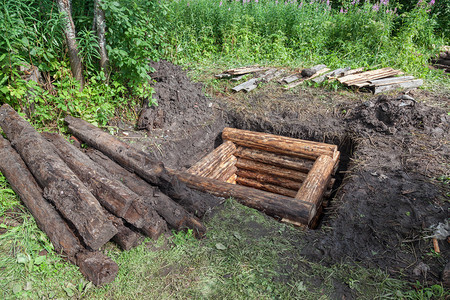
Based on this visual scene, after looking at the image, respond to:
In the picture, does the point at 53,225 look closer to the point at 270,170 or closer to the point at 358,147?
the point at 270,170

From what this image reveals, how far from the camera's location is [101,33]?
4293 mm

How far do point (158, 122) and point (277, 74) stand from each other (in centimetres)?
309

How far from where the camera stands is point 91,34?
14.1 ft

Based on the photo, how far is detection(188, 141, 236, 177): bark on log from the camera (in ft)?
14.7

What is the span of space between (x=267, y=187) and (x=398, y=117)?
2.38 metres

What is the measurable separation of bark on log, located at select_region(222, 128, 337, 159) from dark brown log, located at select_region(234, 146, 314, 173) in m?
0.10

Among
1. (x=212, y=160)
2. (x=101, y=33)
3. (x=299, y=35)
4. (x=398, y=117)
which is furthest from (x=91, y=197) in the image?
(x=299, y=35)

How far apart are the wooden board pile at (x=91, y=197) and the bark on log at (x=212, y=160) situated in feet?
3.29

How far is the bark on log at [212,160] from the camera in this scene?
176 inches

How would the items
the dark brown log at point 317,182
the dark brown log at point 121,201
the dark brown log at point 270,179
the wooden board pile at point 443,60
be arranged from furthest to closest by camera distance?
the wooden board pile at point 443,60
the dark brown log at point 270,179
the dark brown log at point 317,182
the dark brown log at point 121,201

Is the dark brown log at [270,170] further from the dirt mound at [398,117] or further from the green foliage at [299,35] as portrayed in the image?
the green foliage at [299,35]

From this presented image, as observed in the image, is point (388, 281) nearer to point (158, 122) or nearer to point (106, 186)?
point (106, 186)

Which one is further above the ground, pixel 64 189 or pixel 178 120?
pixel 64 189

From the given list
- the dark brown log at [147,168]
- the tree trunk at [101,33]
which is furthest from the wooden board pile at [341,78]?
the dark brown log at [147,168]
